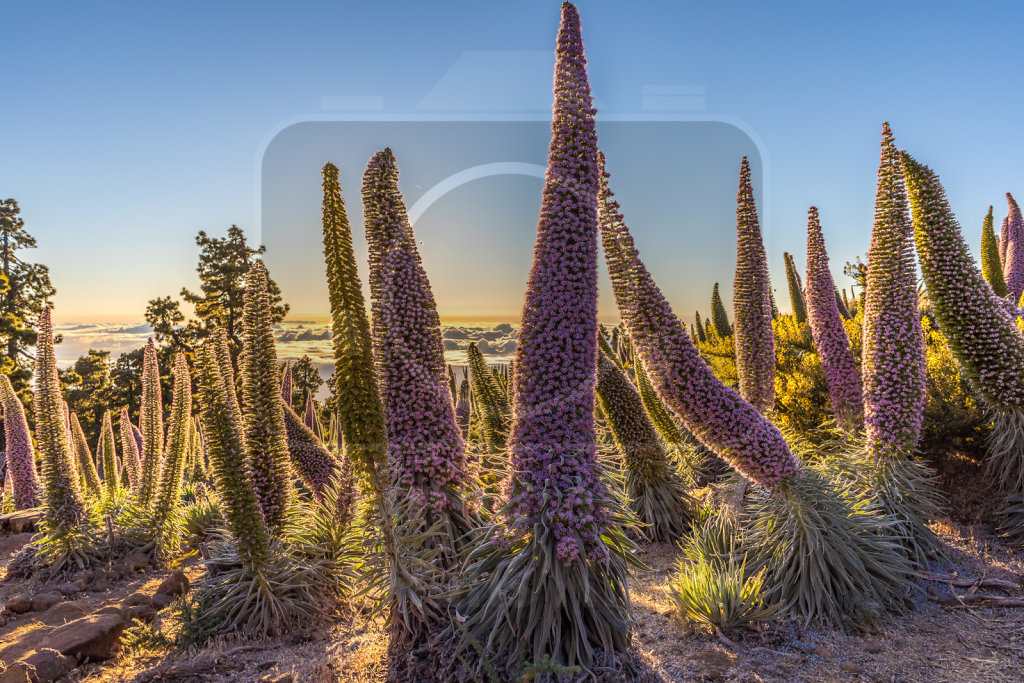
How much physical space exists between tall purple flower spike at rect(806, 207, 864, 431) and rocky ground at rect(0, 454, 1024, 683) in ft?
5.68

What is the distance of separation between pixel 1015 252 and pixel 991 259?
257cm

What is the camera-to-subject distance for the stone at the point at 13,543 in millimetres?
10109

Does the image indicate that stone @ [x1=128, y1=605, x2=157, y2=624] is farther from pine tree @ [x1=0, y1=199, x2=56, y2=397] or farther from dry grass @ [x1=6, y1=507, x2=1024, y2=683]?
pine tree @ [x1=0, y1=199, x2=56, y2=397]

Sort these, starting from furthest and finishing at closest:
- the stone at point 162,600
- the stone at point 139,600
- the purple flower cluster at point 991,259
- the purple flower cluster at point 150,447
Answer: the purple flower cluster at point 991,259 < the purple flower cluster at point 150,447 < the stone at point 162,600 < the stone at point 139,600

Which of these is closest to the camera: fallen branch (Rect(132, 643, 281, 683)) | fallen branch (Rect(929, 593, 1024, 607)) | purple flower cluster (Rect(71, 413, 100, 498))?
fallen branch (Rect(132, 643, 281, 683))

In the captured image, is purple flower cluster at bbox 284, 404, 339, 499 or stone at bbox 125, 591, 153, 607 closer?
stone at bbox 125, 591, 153, 607

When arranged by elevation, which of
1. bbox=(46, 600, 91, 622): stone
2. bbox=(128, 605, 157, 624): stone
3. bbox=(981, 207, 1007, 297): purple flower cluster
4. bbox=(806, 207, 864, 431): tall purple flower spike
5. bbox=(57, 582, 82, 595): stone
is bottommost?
bbox=(57, 582, 82, 595): stone

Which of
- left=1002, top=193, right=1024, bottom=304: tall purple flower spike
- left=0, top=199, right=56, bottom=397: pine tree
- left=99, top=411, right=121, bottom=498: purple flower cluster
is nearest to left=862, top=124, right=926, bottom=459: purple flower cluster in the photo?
left=1002, top=193, right=1024, bottom=304: tall purple flower spike

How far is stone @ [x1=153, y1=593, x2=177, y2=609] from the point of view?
6356mm

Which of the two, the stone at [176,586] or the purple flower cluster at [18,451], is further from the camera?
the purple flower cluster at [18,451]

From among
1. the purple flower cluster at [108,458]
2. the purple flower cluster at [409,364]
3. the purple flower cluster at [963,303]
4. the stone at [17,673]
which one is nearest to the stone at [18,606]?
the stone at [17,673]

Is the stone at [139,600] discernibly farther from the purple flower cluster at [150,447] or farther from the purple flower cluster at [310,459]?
the purple flower cluster at [150,447]

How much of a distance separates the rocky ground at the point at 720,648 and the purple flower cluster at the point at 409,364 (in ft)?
3.95

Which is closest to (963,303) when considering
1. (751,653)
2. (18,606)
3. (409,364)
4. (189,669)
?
(751,653)
